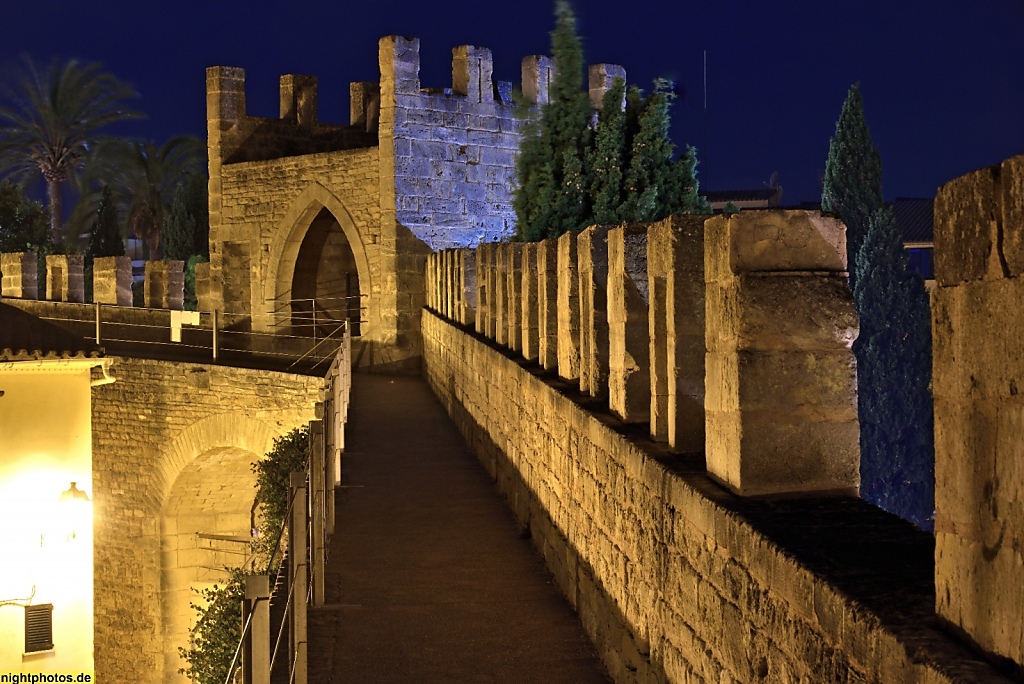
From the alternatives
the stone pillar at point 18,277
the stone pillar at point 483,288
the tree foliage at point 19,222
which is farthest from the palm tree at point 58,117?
the stone pillar at point 483,288

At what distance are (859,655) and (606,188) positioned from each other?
592 inches

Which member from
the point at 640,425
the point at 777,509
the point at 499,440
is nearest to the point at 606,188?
the point at 499,440

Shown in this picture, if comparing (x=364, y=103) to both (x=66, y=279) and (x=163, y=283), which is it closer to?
(x=163, y=283)

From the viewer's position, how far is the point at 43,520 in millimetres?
14289

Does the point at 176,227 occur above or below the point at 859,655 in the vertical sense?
above

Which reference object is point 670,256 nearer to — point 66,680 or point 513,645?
point 513,645

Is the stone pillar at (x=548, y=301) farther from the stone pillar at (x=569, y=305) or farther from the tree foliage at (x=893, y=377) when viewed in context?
the tree foliage at (x=893, y=377)

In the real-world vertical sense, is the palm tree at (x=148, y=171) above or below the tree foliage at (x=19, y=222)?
above

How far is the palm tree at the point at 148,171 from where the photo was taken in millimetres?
34219

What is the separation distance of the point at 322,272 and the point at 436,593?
692 inches

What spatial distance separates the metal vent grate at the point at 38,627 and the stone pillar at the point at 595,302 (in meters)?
10.7

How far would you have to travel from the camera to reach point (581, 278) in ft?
19.4

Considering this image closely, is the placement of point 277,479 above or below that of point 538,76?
below

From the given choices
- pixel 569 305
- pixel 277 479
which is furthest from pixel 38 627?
pixel 569 305
